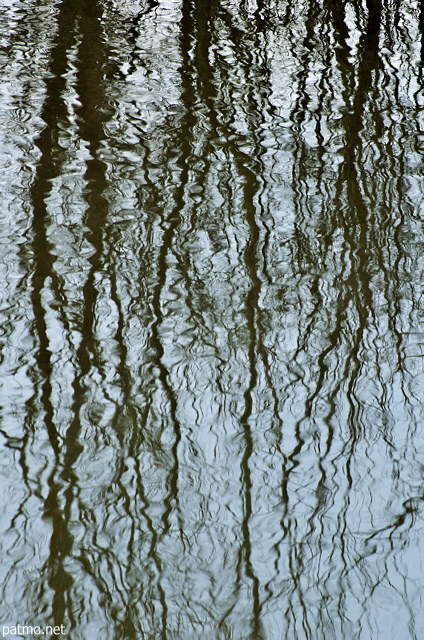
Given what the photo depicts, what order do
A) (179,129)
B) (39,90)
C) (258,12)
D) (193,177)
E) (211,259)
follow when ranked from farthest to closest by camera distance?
(258,12), (39,90), (179,129), (193,177), (211,259)

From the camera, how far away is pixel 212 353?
186 centimetres

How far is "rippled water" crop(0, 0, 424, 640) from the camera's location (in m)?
1.34

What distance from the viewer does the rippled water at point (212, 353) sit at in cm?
134

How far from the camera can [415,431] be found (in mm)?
1654

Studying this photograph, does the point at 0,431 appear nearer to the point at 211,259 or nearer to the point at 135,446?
the point at 135,446

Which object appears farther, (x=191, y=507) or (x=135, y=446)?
(x=135, y=446)

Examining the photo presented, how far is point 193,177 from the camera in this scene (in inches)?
104

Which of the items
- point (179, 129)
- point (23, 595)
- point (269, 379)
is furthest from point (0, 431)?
point (179, 129)

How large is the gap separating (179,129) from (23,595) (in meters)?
2.21

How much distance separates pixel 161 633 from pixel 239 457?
1.50 feet

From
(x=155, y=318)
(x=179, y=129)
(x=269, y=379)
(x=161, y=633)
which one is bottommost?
(x=161, y=633)

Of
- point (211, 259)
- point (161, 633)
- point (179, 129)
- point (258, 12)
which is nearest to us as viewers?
point (161, 633)

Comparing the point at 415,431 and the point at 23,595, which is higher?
the point at 415,431

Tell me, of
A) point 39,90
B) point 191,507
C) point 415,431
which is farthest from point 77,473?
point 39,90
